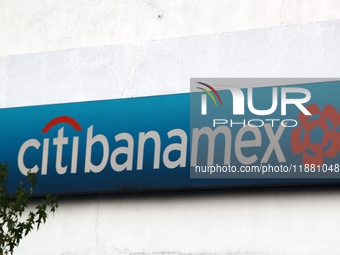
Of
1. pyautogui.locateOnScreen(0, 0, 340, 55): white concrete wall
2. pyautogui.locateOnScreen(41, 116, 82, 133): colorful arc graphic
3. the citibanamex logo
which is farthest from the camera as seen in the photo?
pyautogui.locateOnScreen(41, 116, 82, 133): colorful arc graphic

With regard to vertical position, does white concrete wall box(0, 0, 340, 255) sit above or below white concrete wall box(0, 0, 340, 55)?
below

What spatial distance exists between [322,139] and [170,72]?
2286mm

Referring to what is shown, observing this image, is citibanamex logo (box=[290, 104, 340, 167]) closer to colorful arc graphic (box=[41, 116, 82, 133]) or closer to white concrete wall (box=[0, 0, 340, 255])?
white concrete wall (box=[0, 0, 340, 255])

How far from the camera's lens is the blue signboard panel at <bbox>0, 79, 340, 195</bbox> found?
6.03 metres

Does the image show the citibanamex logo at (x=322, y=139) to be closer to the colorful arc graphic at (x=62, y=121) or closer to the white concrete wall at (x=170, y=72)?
the white concrete wall at (x=170, y=72)

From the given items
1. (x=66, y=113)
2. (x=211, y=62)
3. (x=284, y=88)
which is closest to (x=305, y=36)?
(x=284, y=88)

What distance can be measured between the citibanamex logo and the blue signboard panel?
12mm

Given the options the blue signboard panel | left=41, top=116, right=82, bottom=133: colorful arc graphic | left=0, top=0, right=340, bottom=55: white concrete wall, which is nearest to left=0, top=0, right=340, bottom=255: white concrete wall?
left=0, top=0, right=340, bottom=55: white concrete wall

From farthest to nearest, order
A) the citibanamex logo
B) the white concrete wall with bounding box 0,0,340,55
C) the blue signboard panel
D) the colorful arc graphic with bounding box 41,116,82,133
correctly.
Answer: the colorful arc graphic with bounding box 41,116,82,133
the white concrete wall with bounding box 0,0,340,55
the blue signboard panel
the citibanamex logo

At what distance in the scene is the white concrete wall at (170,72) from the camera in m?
6.04

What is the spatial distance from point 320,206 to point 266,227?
0.72 meters

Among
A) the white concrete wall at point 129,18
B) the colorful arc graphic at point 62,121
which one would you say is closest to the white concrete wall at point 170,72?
the white concrete wall at point 129,18

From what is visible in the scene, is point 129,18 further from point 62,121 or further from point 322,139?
point 322,139

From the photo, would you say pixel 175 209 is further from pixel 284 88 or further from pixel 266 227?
pixel 284 88
